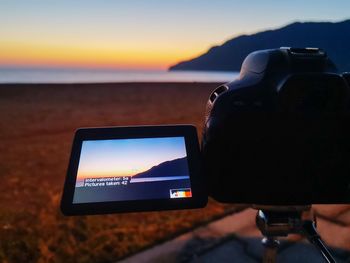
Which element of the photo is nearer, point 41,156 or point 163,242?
point 163,242

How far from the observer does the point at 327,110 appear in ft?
2.81

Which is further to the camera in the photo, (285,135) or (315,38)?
(315,38)

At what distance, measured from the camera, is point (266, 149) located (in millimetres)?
869

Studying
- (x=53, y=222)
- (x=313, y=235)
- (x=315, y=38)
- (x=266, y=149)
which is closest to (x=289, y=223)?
(x=313, y=235)

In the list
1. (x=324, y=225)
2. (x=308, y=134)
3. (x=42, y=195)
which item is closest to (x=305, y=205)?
(x=308, y=134)

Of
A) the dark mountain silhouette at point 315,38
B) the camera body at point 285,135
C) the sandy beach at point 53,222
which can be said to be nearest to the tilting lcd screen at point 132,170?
the camera body at point 285,135

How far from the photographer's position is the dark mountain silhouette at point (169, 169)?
102 centimetres

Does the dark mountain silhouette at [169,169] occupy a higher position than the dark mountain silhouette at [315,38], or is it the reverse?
the dark mountain silhouette at [315,38]

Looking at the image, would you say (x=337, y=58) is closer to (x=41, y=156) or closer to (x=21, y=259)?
(x=21, y=259)

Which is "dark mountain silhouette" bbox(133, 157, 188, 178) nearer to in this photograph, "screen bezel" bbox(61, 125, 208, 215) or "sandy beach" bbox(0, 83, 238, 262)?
"screen bezel" bbox(61, 125, 208, 215)

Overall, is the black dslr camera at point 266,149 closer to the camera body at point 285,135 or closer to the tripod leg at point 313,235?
the camera body at point 285,135

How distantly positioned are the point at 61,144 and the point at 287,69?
234 inches

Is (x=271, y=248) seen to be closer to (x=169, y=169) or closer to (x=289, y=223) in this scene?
(x=289, y=223)

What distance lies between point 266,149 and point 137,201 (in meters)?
0.36
